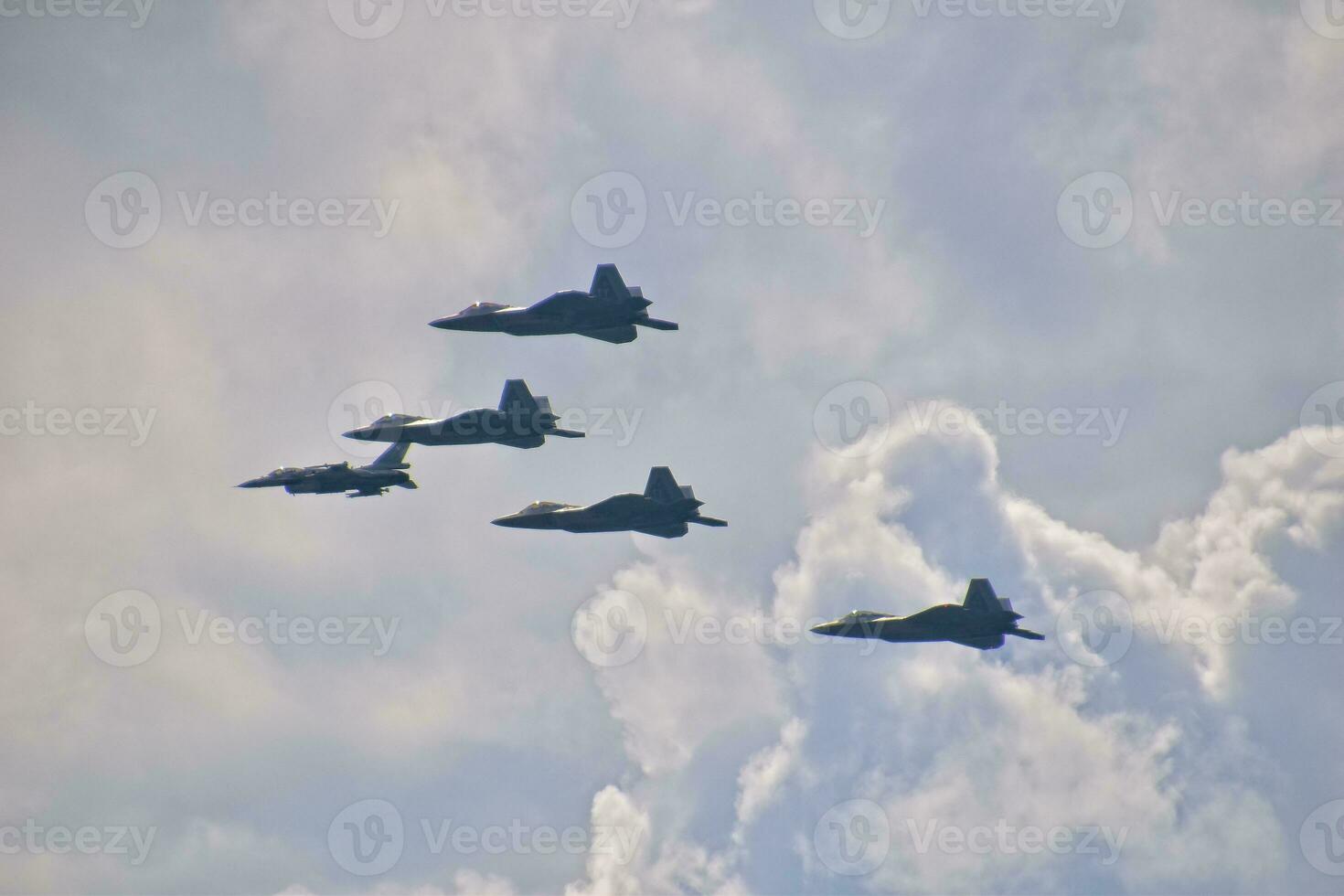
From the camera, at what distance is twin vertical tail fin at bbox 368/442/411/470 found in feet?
411

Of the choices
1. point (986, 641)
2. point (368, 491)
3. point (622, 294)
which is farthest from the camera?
point (368, 491)

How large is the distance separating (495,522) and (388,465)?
13.8 m

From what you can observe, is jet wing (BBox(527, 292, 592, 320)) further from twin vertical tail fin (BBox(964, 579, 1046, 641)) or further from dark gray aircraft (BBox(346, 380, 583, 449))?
twin vertical tail fin (BBox(964, 579, 1046, 641))

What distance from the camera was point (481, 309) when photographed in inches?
4469

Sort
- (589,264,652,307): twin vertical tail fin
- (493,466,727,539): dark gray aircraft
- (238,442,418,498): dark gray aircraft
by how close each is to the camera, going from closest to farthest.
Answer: (589,264,652,307): twin vertical tail fin < (493,466,727,539): dark gray aircraft < (238,442,418,498): dark gray aircraft

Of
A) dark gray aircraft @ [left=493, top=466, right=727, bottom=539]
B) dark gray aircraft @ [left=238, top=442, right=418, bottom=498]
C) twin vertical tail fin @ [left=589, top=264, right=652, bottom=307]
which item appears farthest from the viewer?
dark gray aircraft @ [left=238, top=442, right=418, bottom=498]

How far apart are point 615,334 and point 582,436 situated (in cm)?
860

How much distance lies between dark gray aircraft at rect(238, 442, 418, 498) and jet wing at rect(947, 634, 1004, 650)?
163ft

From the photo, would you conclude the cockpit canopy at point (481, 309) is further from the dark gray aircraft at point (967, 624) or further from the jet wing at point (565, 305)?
the dark gray aircraft at point (967, 624)

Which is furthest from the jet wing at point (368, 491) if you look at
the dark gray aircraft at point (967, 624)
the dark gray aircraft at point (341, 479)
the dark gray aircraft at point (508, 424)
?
the dark gray aircraft at point (967, 624)

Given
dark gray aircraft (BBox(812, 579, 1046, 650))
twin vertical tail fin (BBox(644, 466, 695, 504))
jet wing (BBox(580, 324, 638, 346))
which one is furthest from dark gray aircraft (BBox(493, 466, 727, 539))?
dark gray aircraft (BBox(812, 579, 1046, 650))

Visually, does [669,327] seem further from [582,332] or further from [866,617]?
[866,617]

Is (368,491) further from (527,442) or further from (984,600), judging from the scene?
(984,600)

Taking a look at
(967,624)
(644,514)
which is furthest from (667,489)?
(967,624)
